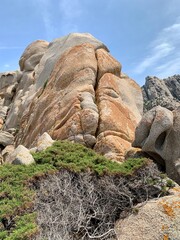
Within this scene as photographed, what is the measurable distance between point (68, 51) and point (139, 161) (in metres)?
14.1

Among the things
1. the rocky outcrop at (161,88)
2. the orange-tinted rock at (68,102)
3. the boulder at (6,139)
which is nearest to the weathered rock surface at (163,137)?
the orange-tinted rock at (68,102)

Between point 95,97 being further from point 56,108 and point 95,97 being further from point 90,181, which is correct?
point 90,181

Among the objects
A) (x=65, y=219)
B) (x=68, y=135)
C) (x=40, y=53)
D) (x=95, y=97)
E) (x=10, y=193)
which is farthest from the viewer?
(x=40, y=53)

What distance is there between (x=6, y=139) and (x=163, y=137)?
576 inches

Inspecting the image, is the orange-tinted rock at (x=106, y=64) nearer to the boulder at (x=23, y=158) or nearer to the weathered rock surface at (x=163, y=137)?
the weathered rock surface at (x=163, y=137)

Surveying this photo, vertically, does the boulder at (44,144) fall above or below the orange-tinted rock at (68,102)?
below

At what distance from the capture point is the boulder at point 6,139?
2448cm

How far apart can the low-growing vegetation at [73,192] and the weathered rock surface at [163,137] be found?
221 centimetres

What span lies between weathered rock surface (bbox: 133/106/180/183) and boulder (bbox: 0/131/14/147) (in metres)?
13.7

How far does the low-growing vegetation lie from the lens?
26.3ft

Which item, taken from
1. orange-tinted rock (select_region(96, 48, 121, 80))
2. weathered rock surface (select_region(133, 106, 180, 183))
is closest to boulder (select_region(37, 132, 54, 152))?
weathered rock surface (select_region(133, 106, 180, 183))

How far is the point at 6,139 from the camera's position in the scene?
24.8 metres

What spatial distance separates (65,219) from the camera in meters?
8.27

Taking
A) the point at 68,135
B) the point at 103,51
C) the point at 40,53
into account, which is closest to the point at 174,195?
the point at 68,135
